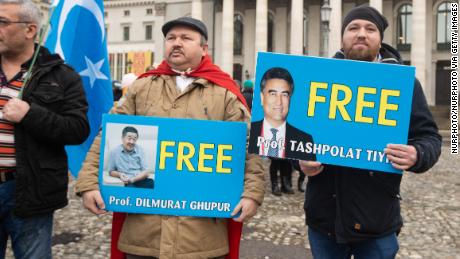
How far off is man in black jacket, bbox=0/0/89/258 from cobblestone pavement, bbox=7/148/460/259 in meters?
2.59

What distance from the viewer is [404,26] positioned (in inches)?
1757

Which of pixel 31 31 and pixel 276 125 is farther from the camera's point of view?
pixel 31 31

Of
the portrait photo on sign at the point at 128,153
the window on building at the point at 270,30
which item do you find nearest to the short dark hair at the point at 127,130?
the portrait photo on sign at the point at 128,153

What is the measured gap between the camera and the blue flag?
6168mm

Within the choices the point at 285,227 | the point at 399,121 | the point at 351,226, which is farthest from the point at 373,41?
the point at 285,227

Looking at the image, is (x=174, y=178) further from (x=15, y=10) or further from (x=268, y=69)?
(x=15, y=10)

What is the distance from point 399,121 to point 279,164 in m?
6.86

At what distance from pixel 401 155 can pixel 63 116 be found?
2.08 meters

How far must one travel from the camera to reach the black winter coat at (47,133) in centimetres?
283

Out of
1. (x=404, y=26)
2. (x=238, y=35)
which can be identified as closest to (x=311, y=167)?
(x=404, y=26)

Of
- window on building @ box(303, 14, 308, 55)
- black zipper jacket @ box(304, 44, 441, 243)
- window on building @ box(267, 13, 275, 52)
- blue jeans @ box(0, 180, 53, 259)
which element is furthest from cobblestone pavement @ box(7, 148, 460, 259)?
window on building @ box(267, 13, 275, 52)

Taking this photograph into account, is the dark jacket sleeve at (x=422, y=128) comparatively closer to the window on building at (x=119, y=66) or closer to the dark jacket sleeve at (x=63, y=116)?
the dark jacket sleeve at (x=63, y=116)

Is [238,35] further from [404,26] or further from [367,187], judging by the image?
[367,187]

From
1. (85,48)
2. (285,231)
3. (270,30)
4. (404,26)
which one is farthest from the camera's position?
(270,30)
